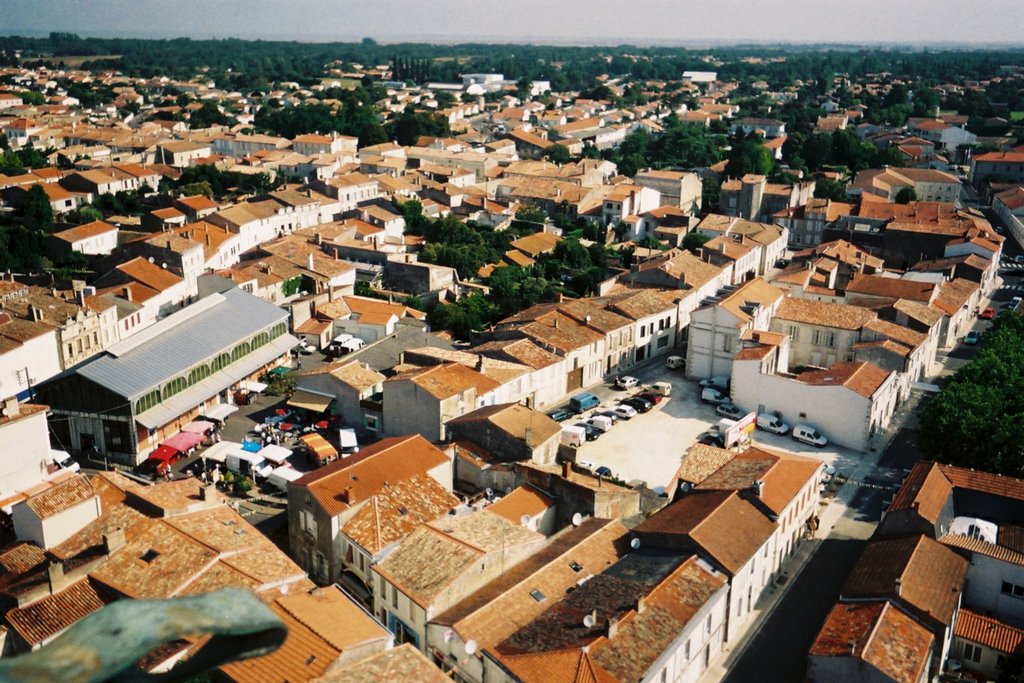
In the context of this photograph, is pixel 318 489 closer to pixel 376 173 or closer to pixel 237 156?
pixel 376 173

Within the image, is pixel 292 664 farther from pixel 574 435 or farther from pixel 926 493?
pixel 926 493

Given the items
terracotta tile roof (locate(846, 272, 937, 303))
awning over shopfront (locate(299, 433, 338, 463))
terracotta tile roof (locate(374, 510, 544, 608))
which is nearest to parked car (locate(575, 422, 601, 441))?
awning over shopfront (locate(299, 433, 338, 463))

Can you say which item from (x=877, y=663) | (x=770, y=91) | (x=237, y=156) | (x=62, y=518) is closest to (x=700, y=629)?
(x=877, y=663)

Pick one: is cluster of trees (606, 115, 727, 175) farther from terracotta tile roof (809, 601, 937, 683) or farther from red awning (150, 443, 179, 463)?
terracotta tile roof (809, 601, 937, 683)

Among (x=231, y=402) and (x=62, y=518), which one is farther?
(x=231, y=402)

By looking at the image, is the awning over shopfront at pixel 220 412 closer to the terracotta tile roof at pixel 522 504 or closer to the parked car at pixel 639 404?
the terracotta tile roof at pixel 522 504

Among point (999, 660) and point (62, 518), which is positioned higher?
point (62, 518)
